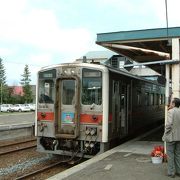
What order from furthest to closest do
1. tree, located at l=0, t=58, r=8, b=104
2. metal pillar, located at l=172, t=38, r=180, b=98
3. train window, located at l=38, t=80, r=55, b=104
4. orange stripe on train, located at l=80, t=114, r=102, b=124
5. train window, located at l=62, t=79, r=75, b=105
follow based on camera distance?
1. tree, located at l=0, t=58, r=8, b=104
2. train window, located at l=38, t=80, r=55, b=104
3. train window, located at l=62, t=79, r=75, b=105
4. orange stripe on train, located at l=80, t=114, r=102, b=124
5. metal pillar, located at l=172, t=38, r=180, b=98

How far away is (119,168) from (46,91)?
4.18 m

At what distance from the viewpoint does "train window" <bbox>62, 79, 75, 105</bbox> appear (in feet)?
39.0

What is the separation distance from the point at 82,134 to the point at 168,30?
3.88 metres

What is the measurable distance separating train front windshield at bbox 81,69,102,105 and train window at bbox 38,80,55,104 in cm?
109

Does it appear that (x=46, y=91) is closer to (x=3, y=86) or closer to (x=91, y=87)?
(x=91, y=87)

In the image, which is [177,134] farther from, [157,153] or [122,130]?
[122,130]

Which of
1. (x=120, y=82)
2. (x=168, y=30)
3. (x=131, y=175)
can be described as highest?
(x=168, y=30)

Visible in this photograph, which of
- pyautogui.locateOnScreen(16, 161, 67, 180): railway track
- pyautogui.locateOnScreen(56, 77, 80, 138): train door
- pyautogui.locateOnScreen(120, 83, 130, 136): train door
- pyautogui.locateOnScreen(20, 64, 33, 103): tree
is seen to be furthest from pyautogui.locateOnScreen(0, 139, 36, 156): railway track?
pyautogui.locateOnScreen(20, 64, 33, 103): tree

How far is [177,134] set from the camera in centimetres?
834

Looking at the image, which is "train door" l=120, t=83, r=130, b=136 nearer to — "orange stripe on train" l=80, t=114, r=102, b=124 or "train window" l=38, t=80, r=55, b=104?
"orange stripe on train" l=80, t=114, r=102, b=124

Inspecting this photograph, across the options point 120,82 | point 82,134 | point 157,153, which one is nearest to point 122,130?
point 120,82

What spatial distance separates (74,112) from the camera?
461 inches

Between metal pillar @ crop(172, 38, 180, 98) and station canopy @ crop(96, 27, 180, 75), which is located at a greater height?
station canopy @ crop(96, 27, 180, 75)

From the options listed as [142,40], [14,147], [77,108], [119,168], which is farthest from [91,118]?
[14,147]
